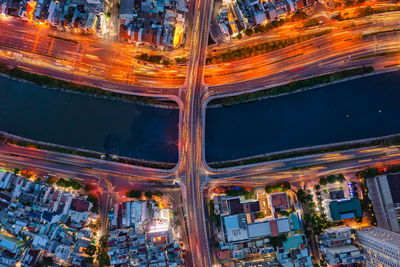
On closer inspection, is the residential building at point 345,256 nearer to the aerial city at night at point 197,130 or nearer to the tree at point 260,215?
the aerial city at night at point 197,130

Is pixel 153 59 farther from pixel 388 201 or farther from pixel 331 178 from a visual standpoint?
pixel 388 201

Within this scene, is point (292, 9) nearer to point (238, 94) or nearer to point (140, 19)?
point (238, 94)

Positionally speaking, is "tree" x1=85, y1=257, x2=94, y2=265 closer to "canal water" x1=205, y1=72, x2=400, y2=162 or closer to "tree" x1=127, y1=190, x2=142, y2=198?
"tree" x1=127, y1=190, x2=142, y2=198

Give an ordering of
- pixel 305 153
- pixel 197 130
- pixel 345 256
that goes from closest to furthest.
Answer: pixel 345 256 < pixel 197 130 < pixel 305 153

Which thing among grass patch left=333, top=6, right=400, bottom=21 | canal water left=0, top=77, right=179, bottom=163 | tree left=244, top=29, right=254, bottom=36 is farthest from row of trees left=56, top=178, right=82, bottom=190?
grass patch left=333, top=6, right=400, bottom=21

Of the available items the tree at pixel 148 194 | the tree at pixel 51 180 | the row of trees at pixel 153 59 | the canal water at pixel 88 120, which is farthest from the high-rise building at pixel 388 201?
the tree at pixel 51 180

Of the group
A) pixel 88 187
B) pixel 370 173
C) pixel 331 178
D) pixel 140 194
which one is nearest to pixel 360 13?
pixel 370 173

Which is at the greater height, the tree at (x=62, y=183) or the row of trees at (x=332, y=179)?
the tree at (x=62, y=183)

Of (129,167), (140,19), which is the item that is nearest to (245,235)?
(129,167)
